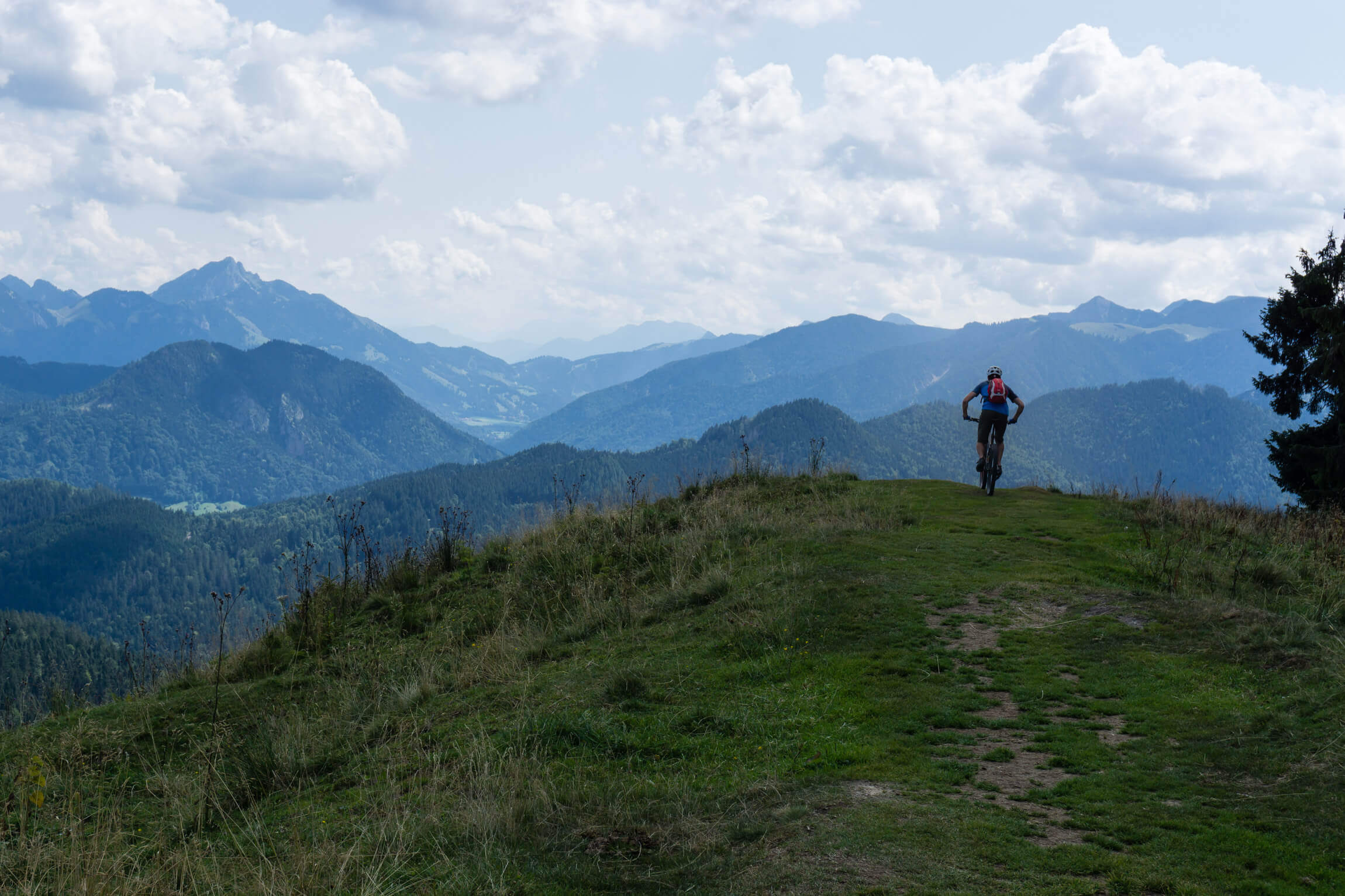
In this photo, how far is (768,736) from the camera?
20.1ft

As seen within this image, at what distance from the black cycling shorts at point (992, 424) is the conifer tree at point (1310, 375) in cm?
937

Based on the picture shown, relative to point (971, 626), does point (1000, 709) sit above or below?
below

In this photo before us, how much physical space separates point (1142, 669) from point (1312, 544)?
24.1 feet

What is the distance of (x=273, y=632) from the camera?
38.9ft

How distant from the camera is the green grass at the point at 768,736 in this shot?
4.21m

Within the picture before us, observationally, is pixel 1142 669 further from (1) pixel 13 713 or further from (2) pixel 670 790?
(1) pixel 13 713

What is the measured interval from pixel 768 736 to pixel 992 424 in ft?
38.8

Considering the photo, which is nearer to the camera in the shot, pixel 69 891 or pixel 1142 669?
pixel 69 891

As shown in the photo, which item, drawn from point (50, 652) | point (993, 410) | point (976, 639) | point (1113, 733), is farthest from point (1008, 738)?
point (50, 652)

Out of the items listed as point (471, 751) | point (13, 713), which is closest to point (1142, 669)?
point (471, 751)

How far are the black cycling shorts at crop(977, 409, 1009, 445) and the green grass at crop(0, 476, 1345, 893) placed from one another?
414 cm

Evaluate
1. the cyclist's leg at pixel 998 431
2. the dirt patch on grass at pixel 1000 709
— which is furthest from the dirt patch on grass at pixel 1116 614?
the cyclist's leg at pixel 998 431

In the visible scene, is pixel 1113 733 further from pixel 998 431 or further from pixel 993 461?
pixel 998 431

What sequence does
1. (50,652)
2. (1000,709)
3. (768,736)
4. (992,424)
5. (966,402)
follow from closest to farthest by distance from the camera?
(768,736), (1000,709), (966,402), (992,424), (50,652)
